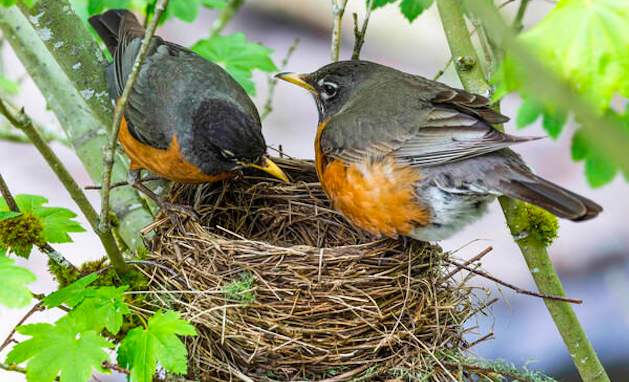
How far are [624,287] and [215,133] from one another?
3496 mm

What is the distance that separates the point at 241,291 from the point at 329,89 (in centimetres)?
142

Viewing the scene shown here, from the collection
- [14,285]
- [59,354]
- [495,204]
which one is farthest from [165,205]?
[495,204]

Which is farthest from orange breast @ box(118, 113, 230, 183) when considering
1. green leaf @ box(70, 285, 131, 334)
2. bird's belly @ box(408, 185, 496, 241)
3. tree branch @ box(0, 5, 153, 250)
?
bird's belly @ box(408, 185, 496, 241)

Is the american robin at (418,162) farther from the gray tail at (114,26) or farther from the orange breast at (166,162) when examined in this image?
the gray tail at (114,26)

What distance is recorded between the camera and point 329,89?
12.2 ft

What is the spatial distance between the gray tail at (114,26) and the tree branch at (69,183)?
153 centimetres

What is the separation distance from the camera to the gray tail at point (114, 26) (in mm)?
3957

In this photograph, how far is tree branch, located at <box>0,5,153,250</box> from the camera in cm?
356

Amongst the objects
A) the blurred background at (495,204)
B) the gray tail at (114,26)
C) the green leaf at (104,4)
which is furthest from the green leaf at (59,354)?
the blurred background at (495,204)

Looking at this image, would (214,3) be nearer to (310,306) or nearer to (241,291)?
(241,291)

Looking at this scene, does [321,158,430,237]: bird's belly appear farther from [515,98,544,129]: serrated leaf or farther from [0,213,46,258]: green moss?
[0,213,46,258]: green moss

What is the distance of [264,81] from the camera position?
6625mm

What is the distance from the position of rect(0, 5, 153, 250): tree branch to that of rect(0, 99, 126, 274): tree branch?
2.20 feet

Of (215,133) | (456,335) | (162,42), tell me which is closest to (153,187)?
(215,133)
